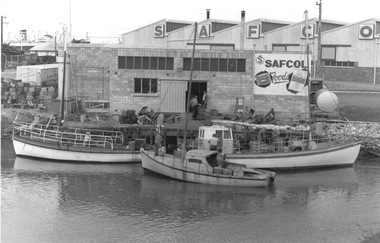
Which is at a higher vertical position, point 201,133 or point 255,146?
point 201,133

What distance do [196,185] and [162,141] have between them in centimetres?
771

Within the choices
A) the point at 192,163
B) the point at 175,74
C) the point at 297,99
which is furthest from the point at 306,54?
the point at 192,163

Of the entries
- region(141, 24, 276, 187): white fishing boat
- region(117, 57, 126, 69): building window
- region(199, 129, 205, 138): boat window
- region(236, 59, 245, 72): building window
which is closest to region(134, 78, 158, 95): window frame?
region(117, 57, 126, 69): building window

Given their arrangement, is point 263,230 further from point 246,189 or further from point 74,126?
point 74,126

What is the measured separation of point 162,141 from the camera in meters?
37.4

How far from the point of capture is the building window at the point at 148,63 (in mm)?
42719

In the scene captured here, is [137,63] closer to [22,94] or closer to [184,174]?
[22,94]

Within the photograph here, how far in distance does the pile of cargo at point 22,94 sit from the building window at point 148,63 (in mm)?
9074

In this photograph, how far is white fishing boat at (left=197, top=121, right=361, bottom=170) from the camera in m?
33.8

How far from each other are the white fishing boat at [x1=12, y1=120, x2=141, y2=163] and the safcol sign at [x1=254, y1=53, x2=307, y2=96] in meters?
12.2

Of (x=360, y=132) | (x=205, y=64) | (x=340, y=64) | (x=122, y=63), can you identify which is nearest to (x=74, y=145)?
(x=122, y=63)

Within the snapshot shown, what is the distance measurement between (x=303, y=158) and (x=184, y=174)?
837 centimetres

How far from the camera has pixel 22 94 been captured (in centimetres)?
4978

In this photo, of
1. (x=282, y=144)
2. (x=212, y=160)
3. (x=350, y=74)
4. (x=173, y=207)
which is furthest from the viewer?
(x=350, y=74)
